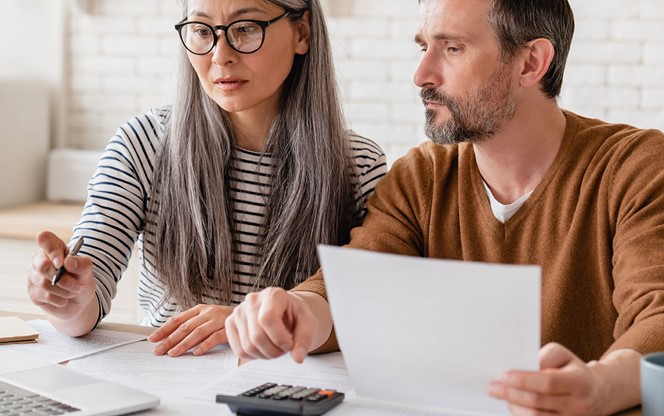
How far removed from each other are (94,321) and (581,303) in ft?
2.95

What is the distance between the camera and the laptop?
4.14 feet

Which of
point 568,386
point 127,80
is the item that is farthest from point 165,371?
point 127,80

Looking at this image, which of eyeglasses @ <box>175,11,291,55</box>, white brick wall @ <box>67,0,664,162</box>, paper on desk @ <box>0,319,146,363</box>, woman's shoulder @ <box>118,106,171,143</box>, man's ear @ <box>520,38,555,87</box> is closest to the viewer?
paper on desk @ <box>0,319,146,363</box>

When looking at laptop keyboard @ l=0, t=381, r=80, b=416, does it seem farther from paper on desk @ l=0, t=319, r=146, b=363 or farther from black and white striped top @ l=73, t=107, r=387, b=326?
black and white striped top @ l=73, t=107, r=387, b=326

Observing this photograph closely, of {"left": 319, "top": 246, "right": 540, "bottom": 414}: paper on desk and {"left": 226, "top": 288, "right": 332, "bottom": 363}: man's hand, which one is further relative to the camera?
{"left": 226, "top": 288, "right": 332, "bottom": 363}: man's hand

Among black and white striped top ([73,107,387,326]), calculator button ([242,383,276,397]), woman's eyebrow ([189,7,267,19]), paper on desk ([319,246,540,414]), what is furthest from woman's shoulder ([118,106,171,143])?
paper on desk ([319,246,540,414])

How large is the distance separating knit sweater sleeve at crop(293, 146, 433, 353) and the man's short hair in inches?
11.1

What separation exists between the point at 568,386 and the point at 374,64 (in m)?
2.47

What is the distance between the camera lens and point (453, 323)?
1.12 meters

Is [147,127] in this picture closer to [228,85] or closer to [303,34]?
[228,85]

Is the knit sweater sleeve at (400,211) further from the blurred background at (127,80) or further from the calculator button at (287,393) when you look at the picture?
the blurred background at (127,80)

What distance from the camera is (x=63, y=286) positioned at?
1656mm

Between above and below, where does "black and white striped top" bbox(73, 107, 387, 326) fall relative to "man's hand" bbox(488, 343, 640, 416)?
above

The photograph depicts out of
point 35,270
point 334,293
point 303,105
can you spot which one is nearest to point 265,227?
point 303,105
